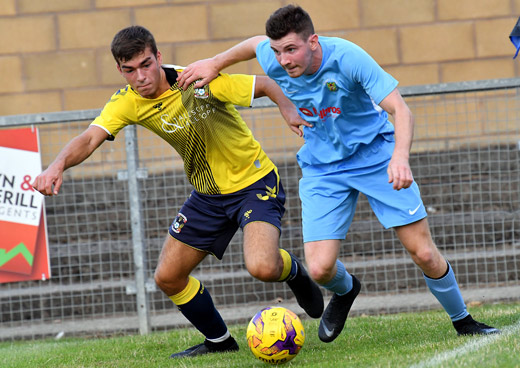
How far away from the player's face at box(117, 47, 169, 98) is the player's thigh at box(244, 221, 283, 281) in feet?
3.32

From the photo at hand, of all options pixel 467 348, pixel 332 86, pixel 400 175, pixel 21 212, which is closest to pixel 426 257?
pixel 467 348

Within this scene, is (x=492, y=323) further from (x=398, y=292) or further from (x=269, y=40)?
(x=269, y=40)

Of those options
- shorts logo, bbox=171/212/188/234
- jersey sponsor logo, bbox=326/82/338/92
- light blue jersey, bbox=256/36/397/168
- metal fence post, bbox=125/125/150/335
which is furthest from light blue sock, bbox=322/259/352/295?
metal fence post, bbox=125/125/150/335

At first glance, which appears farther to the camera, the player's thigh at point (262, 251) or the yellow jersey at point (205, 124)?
the yellow jersey at point (205, 124)

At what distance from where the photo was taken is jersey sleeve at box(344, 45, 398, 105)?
4.21 m

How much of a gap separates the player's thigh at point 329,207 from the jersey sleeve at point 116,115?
119 cm

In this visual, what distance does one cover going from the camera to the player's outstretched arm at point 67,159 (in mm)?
4199

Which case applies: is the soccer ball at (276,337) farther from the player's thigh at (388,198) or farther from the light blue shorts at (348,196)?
the player's thigh at (388,198)

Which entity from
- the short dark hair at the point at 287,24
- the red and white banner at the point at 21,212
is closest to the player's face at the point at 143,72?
the short dark hair at the point at 287,24

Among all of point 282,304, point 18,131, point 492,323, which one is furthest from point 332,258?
point 18,131

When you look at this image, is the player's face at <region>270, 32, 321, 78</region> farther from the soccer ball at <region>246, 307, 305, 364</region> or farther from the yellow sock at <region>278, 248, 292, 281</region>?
the soccer ball at <region>246, 307, 305, 364</region>

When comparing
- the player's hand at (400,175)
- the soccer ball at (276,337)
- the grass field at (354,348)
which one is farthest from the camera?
the soccer ball at (276,337)

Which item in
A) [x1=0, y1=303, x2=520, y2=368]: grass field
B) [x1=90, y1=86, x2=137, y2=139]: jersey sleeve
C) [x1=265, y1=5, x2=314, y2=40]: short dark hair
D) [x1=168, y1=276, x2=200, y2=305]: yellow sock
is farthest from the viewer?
[x1=168, y1=276, x2=200, y2=305]: yellow sock

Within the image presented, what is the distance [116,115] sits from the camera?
4758 millimetres
